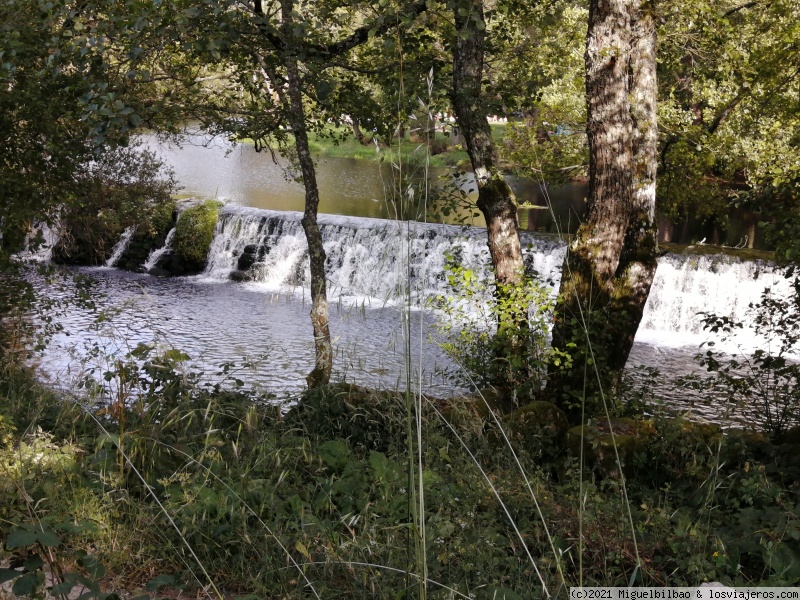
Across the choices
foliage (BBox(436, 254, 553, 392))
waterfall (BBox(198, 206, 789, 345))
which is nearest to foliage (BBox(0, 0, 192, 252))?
foliage (BBox(436, 254, 553, 392))

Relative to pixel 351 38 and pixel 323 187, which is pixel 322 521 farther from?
pixel 323 187

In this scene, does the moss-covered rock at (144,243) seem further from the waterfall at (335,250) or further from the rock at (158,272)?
the waterfall at (335,250)

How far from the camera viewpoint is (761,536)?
2.79 m

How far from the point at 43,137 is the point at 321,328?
2992 millimetres

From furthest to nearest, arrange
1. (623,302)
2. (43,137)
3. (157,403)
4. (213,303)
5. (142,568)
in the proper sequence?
(213,303)
(43,137)
(623,302)
(157,403)
(142,568)

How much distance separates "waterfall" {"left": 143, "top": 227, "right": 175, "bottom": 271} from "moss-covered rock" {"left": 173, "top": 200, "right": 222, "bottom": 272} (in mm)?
138

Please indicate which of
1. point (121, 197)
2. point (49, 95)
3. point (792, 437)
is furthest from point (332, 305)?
point (792, 437)

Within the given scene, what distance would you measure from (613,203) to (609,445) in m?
2.04

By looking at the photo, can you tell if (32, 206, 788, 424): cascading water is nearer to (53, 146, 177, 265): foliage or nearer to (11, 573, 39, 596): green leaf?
(53, 146, 177, 265): foliage

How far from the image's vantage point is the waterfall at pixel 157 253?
15828 millimetres

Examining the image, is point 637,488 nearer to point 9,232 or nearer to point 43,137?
point 9,232

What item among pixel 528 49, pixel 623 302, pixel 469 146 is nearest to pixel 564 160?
pixel 528 49

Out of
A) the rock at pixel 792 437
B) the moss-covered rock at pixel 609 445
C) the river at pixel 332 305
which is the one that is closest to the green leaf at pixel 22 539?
the moss-covered rock at pixel 609 445

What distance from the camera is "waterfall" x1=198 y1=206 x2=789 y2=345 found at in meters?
12.7
